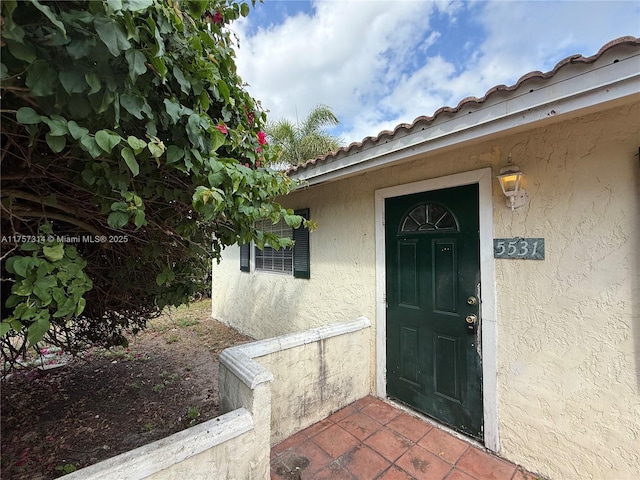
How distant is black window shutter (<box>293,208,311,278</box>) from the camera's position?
4.58 meters

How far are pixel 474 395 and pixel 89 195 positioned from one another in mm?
3534

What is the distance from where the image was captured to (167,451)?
146cm

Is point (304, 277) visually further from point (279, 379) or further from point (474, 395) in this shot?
point (474, 395)

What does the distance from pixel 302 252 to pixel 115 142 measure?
12.4 ft

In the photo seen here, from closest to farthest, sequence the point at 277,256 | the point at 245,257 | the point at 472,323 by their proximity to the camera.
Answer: the point at 472,323 < the point at 277,256 < the point at 245,257

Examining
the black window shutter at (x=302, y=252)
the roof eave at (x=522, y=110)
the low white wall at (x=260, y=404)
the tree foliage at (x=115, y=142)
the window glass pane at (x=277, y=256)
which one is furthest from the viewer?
the window glass pane at (x=277, y=256)

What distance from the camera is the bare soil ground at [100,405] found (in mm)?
2672

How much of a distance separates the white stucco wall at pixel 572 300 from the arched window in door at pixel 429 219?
0.40m

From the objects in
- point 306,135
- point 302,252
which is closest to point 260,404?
point 302,252

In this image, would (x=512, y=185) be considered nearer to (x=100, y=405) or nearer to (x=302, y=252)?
(x=302, y=252)

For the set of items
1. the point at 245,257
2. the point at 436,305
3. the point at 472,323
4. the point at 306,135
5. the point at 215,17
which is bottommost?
the point at 472,323

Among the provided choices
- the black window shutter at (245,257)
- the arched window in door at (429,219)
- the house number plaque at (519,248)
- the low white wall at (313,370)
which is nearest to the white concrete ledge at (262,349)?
the low white wall at (313,370)

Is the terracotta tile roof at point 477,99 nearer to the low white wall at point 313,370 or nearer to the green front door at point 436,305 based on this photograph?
the green front door at point 436,305

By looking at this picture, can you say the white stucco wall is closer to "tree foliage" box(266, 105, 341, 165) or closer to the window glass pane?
the window glass pane
